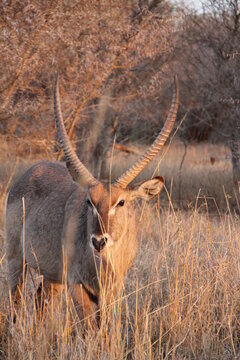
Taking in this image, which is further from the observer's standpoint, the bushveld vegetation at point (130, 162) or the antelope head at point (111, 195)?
the bushveld vegetation at point (130, 162)

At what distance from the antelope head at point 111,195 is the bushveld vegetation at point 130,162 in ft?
0.81

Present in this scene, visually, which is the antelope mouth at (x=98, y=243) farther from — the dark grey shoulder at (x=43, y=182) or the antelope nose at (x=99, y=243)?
the dark grey shoulder at (x=43, y=182)

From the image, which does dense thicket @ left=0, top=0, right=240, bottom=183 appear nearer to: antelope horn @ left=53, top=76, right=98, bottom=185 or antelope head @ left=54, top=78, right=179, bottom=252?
antelope horn @ left=53, top=76, right=98, bottom=185

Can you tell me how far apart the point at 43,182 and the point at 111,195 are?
1317 mm

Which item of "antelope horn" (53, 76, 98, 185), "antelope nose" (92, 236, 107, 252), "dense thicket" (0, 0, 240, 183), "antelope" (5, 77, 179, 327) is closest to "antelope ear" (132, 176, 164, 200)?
"antelope" (5, 77, 179, 327)

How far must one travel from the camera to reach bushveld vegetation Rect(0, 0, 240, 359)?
14.0 feet

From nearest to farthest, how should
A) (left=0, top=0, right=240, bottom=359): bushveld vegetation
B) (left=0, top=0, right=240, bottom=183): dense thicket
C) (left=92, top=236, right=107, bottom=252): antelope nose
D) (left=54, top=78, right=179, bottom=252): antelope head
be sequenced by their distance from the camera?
(left=92, top=236, right=107, bottom=252): antelope nose < (left=54, top=78, right=179, bottom=252): antelope head < (left=0, top=0, right=240, bottom=359): bushveld vegetation < (left=0, top=0, right=240, bottom=183): dense thicket

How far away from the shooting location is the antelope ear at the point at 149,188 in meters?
4.66

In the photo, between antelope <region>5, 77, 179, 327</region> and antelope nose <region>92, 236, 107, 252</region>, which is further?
antelope <region>5, 77, 179, 327</region>

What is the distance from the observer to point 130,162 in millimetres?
14750

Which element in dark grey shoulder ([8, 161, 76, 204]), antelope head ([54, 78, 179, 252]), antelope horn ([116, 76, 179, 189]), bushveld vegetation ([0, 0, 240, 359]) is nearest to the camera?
antelope head ([54, 78, 179, 252])

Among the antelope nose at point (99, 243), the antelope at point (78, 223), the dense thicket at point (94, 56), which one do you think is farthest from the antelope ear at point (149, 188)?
the dense thicket at point (94, 56)

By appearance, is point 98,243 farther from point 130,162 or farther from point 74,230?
point 130,162

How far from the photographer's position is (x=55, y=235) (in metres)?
5.03
